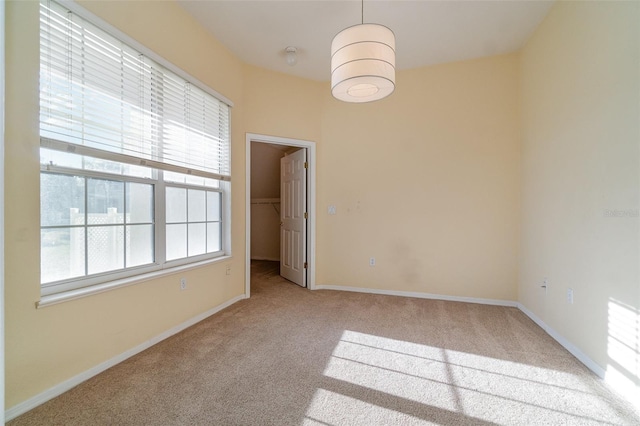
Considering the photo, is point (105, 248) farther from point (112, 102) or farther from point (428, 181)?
point (428, 181)

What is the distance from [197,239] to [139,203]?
779mm

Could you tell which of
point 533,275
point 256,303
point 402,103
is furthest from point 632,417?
point 402,103

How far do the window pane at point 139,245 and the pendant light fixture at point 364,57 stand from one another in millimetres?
1968

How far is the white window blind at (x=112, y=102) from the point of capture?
174 centimetres

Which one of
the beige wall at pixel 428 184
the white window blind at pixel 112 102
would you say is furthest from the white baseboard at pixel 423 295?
the white window blind at pixel 112 102

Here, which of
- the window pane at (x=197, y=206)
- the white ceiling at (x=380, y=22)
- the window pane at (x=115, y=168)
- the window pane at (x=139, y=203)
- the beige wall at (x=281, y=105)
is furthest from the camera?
the beige wall at (x=281, y=105)

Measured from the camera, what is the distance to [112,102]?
209 cm

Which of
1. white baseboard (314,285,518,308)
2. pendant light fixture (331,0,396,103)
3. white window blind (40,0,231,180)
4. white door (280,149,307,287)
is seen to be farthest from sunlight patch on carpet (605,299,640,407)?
white window blind (40,0,231,180)

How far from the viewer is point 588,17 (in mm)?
2123

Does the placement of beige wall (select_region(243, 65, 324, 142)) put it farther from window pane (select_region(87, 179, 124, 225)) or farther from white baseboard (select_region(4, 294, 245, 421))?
white baseboard (select_region(4, 294, 245, 421))

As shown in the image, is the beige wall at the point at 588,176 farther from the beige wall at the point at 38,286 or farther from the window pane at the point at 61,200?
the window pane at the point at 61,200

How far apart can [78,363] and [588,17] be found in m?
4.36

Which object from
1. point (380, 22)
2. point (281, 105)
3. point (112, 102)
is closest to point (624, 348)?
point (380, 22)

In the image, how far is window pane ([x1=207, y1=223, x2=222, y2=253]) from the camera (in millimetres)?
3215
